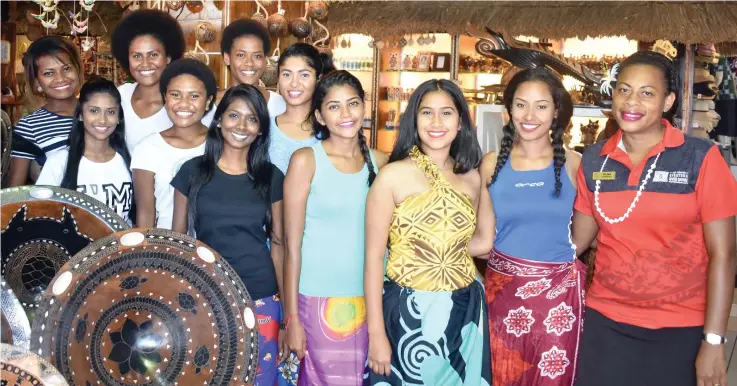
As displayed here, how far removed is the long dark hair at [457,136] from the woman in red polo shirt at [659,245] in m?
0.44

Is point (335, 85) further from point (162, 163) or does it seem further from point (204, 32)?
point (204, 32)

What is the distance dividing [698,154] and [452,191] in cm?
77

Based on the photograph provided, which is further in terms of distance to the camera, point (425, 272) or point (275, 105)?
point (275, 105)

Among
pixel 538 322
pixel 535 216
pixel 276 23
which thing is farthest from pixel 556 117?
pixel 276 23

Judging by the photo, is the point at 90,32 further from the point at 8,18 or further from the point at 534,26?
the point at 534,26

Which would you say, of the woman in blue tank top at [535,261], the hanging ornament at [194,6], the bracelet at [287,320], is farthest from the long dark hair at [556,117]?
the hanging ornament at [194,6]

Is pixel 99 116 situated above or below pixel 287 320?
above

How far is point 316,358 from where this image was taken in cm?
247

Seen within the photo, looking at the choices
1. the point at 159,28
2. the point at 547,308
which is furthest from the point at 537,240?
the point at 159,28

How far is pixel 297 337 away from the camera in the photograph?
2463 mm

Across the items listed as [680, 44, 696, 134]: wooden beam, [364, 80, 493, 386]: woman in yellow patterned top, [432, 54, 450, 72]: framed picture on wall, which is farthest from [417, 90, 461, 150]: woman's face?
[432, 54, 450, 72]: framed picture on wall

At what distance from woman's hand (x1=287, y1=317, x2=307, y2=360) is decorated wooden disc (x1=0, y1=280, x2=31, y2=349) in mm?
864

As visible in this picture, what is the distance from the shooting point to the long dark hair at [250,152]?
250 centimetres

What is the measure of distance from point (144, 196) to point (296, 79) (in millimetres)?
746
